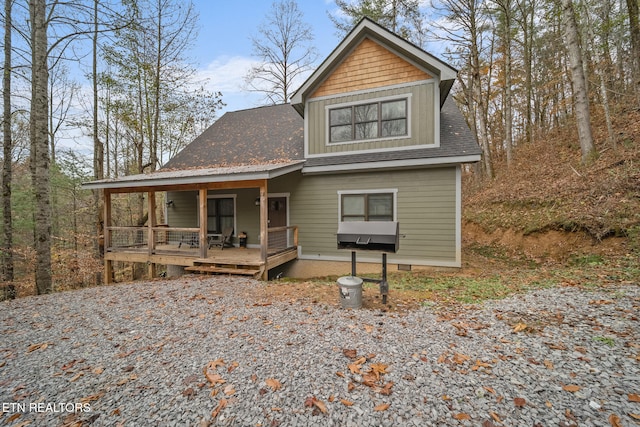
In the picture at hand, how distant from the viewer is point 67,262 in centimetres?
1245

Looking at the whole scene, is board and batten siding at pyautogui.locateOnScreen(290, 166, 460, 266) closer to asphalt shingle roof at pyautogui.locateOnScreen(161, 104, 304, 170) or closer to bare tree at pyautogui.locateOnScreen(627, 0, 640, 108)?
asphalt shingle roof at pyautogui.locateOnScreen(161, 104, 304, 170)

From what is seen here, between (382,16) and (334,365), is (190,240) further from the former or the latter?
(382,16)

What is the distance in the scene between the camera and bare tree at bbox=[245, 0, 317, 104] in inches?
704

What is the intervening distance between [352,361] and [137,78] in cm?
1541

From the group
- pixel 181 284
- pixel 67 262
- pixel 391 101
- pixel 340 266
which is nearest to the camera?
pixel 181 284

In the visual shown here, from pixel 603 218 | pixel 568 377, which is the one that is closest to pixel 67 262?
pixel 568 377

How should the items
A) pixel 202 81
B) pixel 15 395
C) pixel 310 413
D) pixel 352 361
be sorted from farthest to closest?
pixel 202 81
pixel 352 361
pixel 15 395
pixel 310 413

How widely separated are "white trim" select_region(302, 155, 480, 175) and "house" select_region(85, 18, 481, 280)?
0.03 meters

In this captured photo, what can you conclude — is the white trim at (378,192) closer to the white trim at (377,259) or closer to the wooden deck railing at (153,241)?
the white trim at (377,259)

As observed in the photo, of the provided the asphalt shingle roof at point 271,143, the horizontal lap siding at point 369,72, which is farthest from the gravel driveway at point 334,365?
the horizontal lap siding at point 369,72

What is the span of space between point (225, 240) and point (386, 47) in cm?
858

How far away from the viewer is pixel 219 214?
1099 cm

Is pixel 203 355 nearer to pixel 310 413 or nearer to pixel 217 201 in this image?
pixel 310 413

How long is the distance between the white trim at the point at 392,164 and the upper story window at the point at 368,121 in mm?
1005
